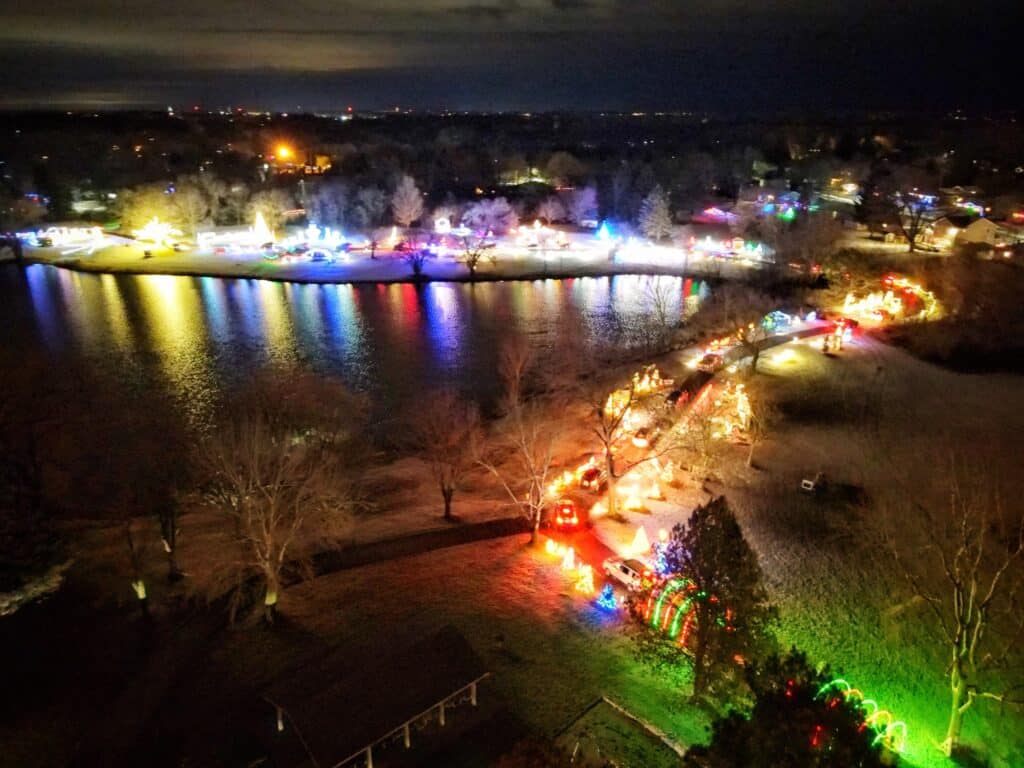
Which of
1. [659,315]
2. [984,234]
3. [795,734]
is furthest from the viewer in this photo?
[984,234]

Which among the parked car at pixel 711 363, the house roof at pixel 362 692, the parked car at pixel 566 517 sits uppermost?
the house roof at pixel 362 692

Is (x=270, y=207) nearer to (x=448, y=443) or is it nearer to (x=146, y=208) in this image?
(x=146, y=208)

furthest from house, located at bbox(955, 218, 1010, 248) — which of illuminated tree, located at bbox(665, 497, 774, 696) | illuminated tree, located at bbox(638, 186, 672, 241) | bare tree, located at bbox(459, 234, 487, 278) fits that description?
illuminated tree, located at bbox(665, 497, 774, 696)

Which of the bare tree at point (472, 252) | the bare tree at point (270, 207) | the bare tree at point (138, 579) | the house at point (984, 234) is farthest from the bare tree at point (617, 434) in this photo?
the bare tree at point (270, 207)

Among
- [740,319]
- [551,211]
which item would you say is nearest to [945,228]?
[551,211]

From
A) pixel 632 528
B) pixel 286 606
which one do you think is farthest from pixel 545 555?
pixel 286 606

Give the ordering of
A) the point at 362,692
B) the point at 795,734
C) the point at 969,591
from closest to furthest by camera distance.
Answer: the point at 795,734
the point at 362,692
the point at 969,591

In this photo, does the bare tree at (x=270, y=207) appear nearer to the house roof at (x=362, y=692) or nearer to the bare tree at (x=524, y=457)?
the bare tree at (x=524, y=457)
